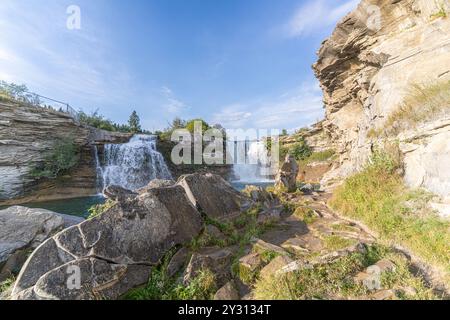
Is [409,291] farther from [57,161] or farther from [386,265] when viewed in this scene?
[57,161]

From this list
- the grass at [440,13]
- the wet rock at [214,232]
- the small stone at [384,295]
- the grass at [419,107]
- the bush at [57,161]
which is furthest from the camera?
the bush at [57,161]

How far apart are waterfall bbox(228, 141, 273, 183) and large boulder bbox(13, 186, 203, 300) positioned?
25.3 meters

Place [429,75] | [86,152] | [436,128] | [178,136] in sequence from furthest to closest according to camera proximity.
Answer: [178,136], [86,152], [429,75], [436,128]

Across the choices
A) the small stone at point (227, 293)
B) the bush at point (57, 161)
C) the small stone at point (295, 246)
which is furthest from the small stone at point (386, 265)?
the bush at point (57, 161)

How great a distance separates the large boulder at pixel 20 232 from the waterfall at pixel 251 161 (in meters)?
24.2

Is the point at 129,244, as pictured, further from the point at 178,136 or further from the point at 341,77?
the point at 178,136

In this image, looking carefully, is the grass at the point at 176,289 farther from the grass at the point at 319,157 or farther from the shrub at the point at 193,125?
the shrub at the point at 193,125

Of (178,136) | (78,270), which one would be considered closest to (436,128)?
(78,270)

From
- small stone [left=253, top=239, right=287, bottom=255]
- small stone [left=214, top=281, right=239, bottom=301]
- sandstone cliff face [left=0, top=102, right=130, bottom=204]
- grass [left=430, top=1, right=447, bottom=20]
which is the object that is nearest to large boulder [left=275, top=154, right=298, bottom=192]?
small stone [left=253, top=239, right=287, bottom=255]

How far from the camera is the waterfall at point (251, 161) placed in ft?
101

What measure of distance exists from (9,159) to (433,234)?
80.2 ft

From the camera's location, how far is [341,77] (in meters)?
15.5
